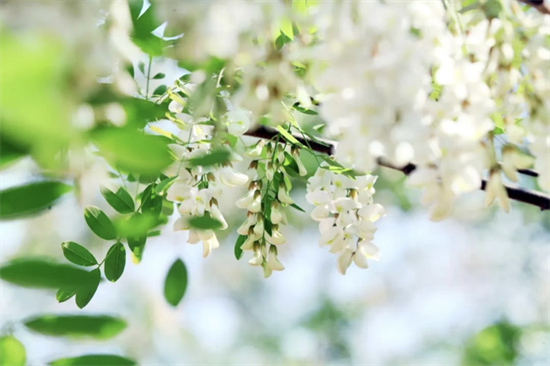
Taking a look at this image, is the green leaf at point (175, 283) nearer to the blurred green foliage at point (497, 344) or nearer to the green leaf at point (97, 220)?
the green leaf at point (97, 220)

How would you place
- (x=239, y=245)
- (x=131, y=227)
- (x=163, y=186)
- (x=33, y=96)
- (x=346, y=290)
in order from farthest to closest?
(x=346, y=290) → (x=239, y=245) → (x=163, y=186) → (x=131, y=227) → (x=33, y=96)

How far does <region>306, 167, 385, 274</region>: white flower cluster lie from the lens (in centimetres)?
52

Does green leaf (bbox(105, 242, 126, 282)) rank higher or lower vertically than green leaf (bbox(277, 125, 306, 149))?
lower

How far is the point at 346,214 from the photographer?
526 mm

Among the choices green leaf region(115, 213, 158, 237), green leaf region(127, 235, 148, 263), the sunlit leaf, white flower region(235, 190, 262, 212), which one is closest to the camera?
the sunlit leaf

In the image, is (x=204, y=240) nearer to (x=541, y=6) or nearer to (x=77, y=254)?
(x=77, y=254)

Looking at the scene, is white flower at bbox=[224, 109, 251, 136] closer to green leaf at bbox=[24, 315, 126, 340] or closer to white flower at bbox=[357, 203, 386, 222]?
white flower at bbox=[357, 203, 386, 222]

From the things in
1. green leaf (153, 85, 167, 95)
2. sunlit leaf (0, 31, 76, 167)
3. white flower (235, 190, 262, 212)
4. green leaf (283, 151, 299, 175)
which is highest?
sunlit leaf (0, 31, 76, 167)

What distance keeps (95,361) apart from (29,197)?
0.09 metres

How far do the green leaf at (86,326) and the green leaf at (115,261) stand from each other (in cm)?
20

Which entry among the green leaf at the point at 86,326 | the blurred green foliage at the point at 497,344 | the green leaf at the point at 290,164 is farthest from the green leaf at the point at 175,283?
the blurred green foliage at the point at 497,344

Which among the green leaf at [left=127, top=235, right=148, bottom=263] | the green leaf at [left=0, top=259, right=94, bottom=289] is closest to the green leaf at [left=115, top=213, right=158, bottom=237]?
the green leaf at [left=0, top=259, right=94, bottom=289]

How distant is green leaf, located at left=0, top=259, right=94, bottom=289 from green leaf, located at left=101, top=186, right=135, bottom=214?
252mm

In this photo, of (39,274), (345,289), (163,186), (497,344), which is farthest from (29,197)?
(345,289)
